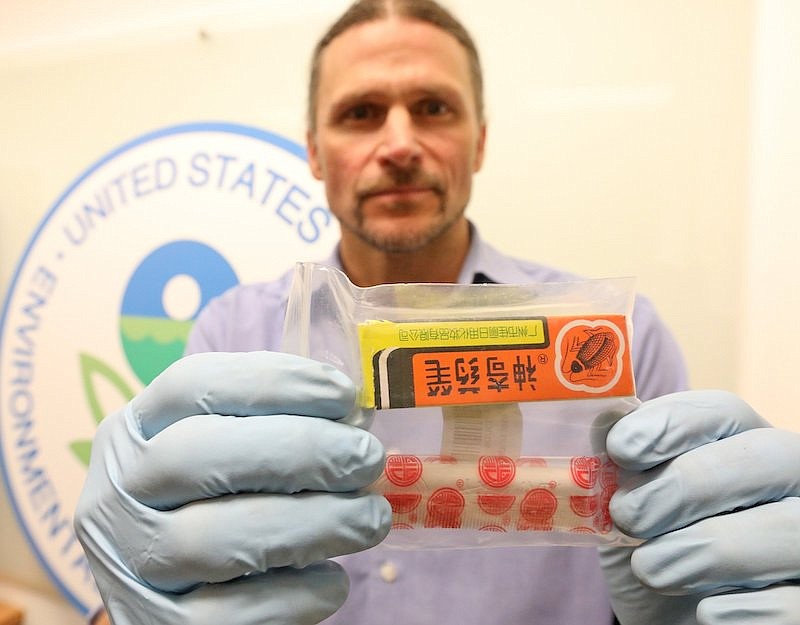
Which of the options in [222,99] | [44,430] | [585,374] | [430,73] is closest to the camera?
[585,374]

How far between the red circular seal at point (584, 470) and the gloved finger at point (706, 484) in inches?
1.2

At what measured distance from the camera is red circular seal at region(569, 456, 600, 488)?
385 millimetres

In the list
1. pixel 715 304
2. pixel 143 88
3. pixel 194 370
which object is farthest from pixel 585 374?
pixel 143 88

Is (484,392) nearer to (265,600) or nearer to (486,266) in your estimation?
(265,600)

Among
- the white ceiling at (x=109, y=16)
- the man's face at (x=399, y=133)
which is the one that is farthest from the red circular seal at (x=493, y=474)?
the white ceiling at (x=109, y=16)

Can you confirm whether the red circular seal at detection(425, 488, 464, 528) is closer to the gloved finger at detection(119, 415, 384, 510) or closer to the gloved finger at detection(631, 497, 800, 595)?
the gloved finger at detection(119, 415, 384, 510)

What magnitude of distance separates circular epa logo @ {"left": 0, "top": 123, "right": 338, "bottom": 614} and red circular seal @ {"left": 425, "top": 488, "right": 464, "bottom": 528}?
1.93 ft

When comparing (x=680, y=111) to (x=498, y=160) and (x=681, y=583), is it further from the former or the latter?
(x=681, y=583)

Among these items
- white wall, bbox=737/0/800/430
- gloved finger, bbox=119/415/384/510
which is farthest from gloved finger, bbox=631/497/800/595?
white wall, bbox=737/0/800/430

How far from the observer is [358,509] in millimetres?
383

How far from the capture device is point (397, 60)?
72cm

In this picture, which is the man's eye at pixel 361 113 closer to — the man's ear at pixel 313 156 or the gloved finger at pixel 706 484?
the man's ear at pixel 313 156

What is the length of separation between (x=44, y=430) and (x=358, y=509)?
96 centimetres

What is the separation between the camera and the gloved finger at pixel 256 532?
1.24 ft
